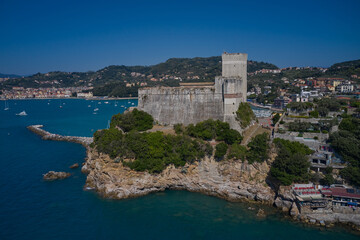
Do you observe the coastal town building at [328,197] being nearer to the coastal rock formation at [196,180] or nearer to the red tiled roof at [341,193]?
the red tiled roof at [341,193]

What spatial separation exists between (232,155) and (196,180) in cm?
298

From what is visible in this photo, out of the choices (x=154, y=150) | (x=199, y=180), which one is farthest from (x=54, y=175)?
(x=199, y=180)

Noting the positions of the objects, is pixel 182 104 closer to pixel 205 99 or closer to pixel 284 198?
pixel 205 99

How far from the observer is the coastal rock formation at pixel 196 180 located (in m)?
17.8

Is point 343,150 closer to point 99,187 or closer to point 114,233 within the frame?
point 114,233

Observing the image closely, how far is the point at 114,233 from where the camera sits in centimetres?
1493

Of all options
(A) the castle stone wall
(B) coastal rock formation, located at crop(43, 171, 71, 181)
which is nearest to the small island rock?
(A) the castle stone wall

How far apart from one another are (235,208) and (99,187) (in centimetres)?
945

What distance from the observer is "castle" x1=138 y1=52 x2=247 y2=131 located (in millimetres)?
21000

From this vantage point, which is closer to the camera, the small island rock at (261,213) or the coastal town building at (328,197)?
the coastal town building at (328,197)

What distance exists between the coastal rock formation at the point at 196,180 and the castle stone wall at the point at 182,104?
14.9 ft

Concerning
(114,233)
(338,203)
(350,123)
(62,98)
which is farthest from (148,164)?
(62,98)

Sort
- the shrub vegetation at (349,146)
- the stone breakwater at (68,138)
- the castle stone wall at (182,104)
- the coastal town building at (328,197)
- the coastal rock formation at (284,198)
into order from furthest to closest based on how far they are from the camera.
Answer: the stone breakwater at (68,138) → the castle stone wall at (182,104) → the shrub vegetation at (349,146) → the coastal rock formation at (284,198) → the coastal town building at (328,197)

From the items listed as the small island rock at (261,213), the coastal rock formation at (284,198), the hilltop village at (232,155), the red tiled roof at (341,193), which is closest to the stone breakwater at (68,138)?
the hilltop village at (232,155)
